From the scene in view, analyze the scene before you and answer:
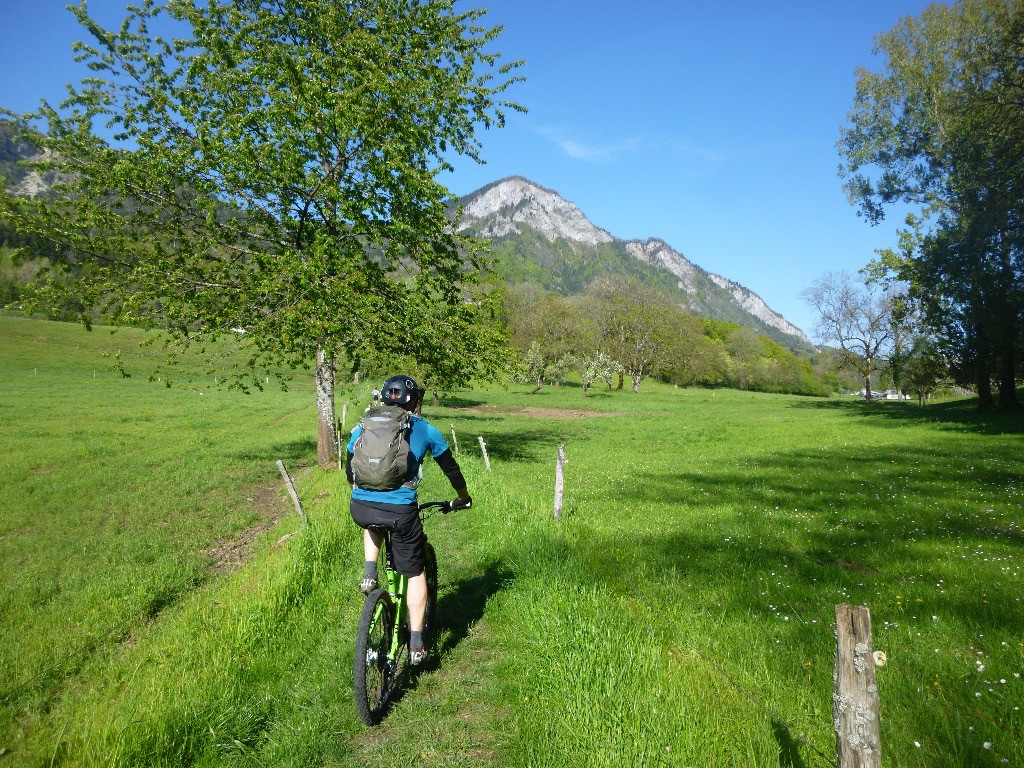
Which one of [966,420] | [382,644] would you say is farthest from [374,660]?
[966,420]

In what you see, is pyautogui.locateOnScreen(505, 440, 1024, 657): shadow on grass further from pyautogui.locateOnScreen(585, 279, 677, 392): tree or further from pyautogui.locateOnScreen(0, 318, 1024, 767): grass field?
pyautogui.locateOnScreen(585, 279, 677, 392): tree

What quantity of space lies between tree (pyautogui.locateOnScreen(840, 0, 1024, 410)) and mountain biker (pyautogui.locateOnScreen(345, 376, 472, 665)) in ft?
105

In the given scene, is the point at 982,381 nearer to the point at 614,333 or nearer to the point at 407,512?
the point at 407,512

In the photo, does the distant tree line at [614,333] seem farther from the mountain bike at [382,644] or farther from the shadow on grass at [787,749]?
the shadow on grass at [787,749]

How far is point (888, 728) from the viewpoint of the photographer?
391 centimetres

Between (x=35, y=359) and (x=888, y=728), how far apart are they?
249ft

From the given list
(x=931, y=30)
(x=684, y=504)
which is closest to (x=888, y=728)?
(x=684, y=504)

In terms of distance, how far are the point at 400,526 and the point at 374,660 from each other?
3.99 feet

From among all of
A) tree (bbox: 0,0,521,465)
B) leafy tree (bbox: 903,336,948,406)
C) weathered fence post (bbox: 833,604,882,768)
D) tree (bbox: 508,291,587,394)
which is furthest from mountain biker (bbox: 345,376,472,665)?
tree (bbox: 508,291,587,394)

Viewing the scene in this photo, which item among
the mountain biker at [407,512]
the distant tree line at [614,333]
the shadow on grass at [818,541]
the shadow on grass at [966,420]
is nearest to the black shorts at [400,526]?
the mountain biker at [407,512]

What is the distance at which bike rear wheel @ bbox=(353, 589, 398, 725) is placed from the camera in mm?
4453

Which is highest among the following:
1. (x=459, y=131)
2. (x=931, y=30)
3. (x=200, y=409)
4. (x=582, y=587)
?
(x=931, y=30)

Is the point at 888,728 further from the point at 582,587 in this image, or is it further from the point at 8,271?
the point at 8,271

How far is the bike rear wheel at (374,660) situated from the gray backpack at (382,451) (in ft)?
3.58
